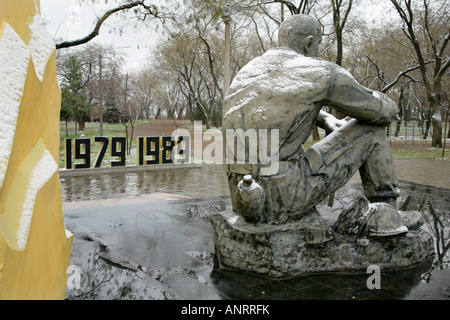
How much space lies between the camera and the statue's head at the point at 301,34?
328 cm

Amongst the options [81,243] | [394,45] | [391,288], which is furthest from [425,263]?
[394,45]

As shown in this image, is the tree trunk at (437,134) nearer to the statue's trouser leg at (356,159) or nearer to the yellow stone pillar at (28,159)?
the statue's trouser leg at (356,159)

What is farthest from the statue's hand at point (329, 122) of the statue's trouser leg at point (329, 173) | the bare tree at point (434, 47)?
the bare tree at point (434, 47)

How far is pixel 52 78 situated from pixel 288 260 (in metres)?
2.13

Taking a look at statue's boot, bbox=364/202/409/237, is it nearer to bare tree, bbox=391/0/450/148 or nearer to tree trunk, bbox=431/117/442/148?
bare tree, bbox=391/0/450/148

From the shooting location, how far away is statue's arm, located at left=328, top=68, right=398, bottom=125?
3.10 metres

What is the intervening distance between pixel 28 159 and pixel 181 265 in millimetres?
2193

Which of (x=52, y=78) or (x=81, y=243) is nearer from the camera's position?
(x=52, y=78)

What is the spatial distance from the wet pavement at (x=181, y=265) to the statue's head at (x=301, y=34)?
1637 millimetres

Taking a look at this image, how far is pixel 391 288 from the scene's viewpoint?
9.44ft

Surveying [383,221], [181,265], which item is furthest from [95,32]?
[383,221]

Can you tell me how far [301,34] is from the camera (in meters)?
3.29

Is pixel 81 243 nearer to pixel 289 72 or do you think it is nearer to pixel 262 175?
pixel 262 175

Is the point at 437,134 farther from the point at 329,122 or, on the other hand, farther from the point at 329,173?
the point at 329,173
